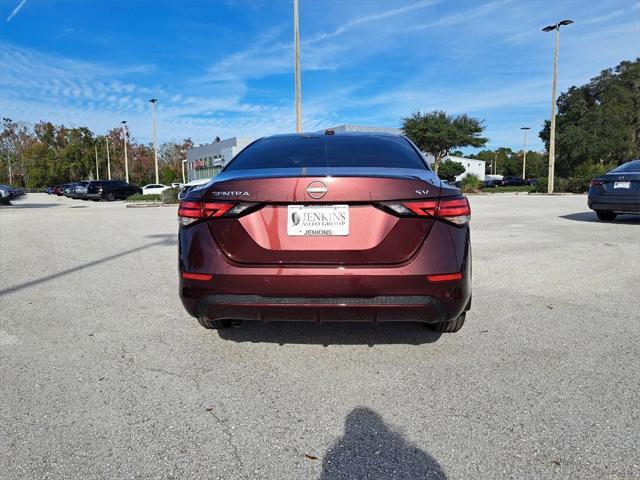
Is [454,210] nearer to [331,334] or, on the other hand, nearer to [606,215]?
[331,334]

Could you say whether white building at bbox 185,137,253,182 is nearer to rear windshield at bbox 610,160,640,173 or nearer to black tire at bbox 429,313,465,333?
rear windshield at bbox 610,160,640,173

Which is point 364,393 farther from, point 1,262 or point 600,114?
point 600,114

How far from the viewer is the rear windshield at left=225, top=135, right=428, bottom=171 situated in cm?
304

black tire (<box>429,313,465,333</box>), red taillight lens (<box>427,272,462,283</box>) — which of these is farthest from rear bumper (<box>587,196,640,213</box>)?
red taillight lens (<box>427,272,462,283</box>)

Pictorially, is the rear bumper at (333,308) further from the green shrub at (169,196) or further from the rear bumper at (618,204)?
the green shrub at (169,196)

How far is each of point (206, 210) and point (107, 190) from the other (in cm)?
3467

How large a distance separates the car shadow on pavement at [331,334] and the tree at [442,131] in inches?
1768

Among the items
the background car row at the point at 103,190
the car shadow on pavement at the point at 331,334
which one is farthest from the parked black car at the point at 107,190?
the car shadow on pavement at the point at 331,334

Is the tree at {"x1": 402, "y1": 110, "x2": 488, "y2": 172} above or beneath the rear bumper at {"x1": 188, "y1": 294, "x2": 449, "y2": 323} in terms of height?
above

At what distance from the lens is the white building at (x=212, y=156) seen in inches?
2144

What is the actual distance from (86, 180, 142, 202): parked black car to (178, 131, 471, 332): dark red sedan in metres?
34.6

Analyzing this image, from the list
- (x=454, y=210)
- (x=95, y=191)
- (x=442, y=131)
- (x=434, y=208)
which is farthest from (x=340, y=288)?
(x=442, y=131)

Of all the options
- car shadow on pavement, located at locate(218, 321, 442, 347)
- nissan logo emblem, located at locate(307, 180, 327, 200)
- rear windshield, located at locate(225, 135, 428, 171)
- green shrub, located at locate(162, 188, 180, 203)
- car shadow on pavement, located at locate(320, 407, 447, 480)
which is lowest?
car shadow on pavement, located at locate(320, 407, 447, 480)

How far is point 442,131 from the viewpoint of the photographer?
46719 mm
